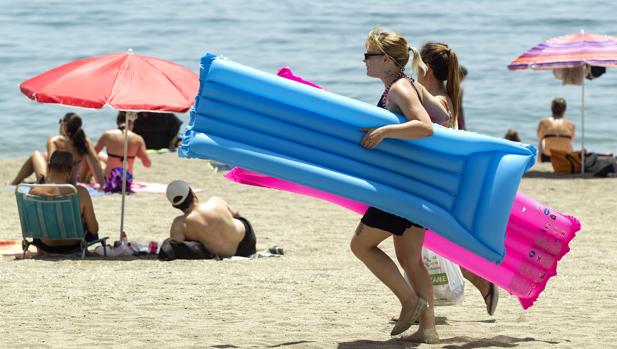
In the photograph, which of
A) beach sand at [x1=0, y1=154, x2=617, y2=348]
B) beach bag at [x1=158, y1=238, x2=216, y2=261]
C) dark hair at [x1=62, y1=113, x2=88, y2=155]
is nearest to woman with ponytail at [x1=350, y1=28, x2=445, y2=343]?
beach sand at [x1=0, y1=154, x2=617, y2=348]

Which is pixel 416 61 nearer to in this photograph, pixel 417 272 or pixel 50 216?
pixel 417 272

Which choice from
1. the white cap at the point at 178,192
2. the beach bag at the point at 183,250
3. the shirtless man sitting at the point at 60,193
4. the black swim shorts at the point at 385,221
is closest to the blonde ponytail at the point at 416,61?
the black swim shorts at the point at 385,221

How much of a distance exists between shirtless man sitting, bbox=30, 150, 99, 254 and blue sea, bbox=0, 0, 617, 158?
9.87 metres

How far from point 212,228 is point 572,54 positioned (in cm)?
653

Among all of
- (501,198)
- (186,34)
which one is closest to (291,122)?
(501,198)

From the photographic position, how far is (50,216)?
791 cm

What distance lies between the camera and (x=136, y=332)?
5352 mm

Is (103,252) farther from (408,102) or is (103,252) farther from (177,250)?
(408,102)

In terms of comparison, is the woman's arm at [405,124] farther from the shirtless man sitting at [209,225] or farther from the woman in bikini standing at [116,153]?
the woman in bikini standing at [116,153]

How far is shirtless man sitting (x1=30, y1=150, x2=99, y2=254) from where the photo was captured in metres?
8.06

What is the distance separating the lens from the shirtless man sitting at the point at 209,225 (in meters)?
7.84

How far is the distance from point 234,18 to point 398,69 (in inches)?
1167

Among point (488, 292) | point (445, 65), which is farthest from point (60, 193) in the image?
point (445, 65)

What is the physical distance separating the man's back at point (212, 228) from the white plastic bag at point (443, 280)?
2.52m
